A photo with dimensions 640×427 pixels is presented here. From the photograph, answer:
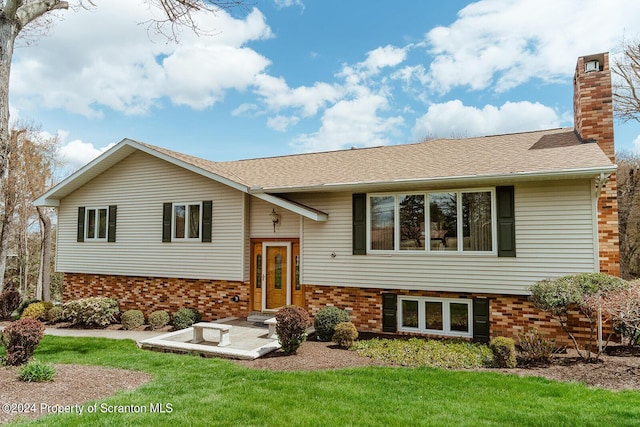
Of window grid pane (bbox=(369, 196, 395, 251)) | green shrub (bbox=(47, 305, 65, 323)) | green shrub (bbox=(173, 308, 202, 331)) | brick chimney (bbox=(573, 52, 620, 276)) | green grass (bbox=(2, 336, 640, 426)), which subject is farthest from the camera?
green shrub (bbox=(47, 305, 65, 323))

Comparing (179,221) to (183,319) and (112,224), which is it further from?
(183,319)

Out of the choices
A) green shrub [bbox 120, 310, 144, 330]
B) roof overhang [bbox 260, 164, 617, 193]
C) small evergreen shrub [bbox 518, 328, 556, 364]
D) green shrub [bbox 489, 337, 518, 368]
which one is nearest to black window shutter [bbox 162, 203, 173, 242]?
green shrub [bbox 120, 310, 144, 330]

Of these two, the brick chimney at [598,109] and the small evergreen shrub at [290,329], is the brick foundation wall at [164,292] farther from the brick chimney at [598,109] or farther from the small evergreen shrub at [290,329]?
the brick chimney at [598,109]

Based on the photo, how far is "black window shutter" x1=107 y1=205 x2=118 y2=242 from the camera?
13.4 meters

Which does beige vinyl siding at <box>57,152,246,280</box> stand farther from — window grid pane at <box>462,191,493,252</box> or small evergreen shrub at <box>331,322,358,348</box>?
window grid pane at <box>462,191,493,252</box>

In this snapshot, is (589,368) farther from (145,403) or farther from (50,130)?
(50,130)

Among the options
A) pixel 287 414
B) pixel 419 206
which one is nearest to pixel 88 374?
pixel 287 414

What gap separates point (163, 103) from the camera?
57.3ft

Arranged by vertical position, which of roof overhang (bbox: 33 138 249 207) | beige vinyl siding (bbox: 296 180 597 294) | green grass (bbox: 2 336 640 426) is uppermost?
roof overhang (bbox: 33 138 249 207)

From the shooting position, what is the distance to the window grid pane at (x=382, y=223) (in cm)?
978

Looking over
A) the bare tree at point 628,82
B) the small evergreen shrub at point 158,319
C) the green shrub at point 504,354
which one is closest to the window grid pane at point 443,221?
the green shrub at point 504,354

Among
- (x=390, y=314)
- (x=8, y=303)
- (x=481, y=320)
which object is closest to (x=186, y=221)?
(x=390, y=314)

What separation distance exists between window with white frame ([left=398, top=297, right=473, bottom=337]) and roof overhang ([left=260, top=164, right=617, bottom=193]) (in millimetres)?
2729

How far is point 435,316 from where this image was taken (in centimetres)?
944
